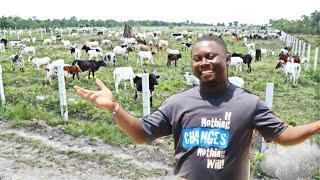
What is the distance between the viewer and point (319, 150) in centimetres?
581

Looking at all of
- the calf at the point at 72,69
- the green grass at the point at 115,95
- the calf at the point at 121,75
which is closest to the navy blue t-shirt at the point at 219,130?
the green grass at the point at 115,95

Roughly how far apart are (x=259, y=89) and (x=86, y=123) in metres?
7.11

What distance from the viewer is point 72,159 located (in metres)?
6.70

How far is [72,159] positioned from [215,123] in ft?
16.5

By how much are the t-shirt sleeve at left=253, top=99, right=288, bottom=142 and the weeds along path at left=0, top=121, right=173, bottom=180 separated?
3.95 m

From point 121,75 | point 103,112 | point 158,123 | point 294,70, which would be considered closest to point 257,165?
point 158,123

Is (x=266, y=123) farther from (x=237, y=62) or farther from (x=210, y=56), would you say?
(x=237, y=62)

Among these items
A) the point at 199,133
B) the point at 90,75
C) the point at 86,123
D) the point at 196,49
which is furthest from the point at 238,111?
the point at 90,75

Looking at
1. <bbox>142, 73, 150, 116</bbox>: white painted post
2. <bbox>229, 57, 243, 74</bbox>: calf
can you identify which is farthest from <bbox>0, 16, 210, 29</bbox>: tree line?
<bbox>142, 73, 150, 116</bbox>: white painted post

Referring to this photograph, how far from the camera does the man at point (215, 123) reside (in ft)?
6.84

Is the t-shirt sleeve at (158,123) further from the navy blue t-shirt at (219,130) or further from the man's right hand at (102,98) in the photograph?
the man's right hand at (102,98)

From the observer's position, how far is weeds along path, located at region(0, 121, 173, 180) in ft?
19.8

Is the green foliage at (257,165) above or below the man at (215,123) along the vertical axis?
below

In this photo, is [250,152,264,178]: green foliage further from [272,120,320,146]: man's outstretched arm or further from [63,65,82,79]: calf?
[63,65,82,79]: calf
